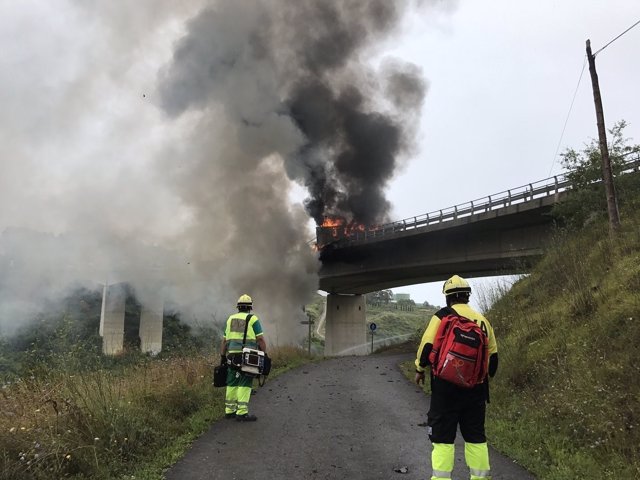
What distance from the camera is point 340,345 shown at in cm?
3731

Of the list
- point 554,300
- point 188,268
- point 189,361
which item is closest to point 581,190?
point 554,300

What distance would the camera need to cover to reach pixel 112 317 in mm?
31766

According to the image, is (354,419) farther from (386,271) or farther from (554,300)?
(386,271)

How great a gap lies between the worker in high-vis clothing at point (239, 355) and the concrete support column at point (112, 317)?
1001 inches

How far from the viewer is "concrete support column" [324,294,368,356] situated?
37.2 m

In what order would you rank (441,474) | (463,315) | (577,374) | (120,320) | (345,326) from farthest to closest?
(345,326), (120,320), (577,374), (463,315), (441,474)

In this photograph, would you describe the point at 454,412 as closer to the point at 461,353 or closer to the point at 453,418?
the point at 453,418

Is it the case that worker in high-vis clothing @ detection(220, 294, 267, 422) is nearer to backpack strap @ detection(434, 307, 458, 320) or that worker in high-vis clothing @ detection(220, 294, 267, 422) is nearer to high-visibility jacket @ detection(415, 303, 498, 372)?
high-visibility jacket @ detection(415, 303, 498, 372)

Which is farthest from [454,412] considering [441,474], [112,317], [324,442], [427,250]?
[112,317]

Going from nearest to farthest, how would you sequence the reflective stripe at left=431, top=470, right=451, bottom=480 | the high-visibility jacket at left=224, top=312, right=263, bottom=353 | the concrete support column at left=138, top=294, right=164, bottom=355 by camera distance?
1. the reflective stripe at left=431, top=470, right=451, bottom=480
2. the high-visibility jacket at left=224, top=312, right=263, bottom=353
3. the concrete support column at left=138, top=294, right=164, bottom=355

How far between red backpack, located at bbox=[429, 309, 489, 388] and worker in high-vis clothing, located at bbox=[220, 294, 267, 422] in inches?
150

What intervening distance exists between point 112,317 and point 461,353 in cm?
3286

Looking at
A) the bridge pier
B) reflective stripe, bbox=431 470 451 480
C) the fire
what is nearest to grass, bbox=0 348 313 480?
reflective stripe, bbox=431 470 451 480

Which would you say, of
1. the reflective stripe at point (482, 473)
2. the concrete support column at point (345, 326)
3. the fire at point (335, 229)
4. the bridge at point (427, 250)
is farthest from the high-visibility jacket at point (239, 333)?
the concrete support column at point (345, 326)
